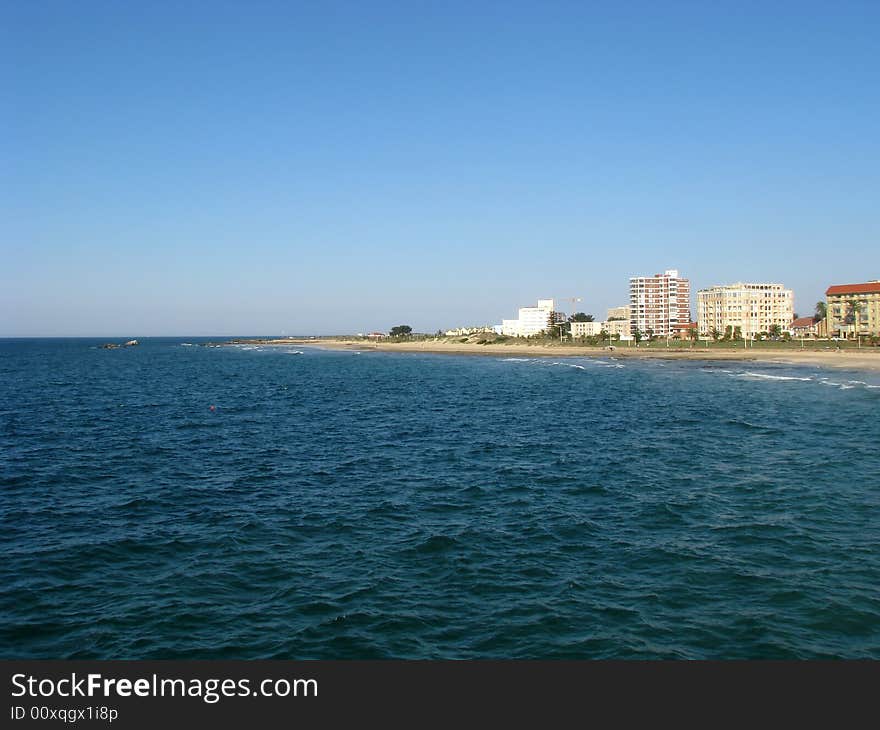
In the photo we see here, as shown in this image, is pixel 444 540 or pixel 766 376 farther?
pixel 766 376

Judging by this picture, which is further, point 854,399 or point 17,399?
point 17,399

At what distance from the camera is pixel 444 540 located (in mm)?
21859

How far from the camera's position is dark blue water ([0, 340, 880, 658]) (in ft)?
49.6

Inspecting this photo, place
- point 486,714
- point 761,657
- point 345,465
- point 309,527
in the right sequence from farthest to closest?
point 345,465 → point 309,527 → point 761,657 → point 486,714

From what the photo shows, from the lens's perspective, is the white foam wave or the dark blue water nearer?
the dark blue water

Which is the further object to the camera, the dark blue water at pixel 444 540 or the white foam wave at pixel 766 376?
the white foam wave at pixel 766 376

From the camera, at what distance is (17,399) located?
74750 mm

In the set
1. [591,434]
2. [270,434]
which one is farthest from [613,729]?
[270,434]

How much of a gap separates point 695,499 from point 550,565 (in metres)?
10.3

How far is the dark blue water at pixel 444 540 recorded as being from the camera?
49.6ft

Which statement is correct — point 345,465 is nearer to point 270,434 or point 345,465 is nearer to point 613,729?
point 270,434

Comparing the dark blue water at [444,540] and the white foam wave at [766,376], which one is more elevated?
the white foam wave at [766,376]

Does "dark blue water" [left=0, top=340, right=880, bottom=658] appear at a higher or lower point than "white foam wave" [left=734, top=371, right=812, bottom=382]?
lower

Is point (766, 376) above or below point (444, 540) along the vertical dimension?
above
